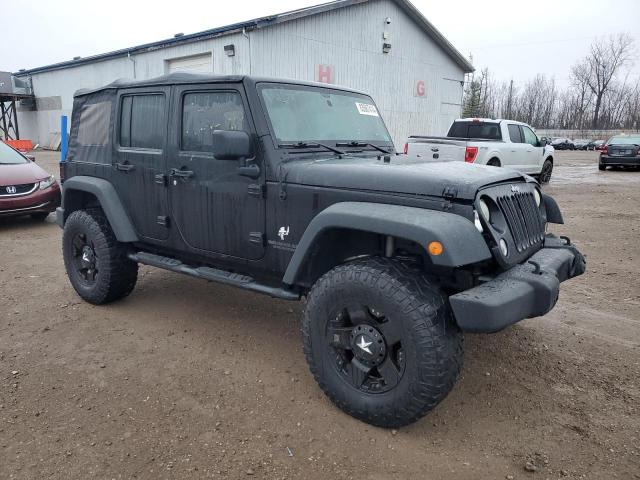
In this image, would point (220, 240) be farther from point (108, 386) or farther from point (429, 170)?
point (429, 170)

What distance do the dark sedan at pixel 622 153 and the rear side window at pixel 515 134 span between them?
9.23 metres

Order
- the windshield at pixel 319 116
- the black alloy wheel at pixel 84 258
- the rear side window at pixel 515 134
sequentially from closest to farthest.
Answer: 1. the windshield at pixel 319 116
2. the black alloy wheel at pixel 84 258
3. the rear side window at pixel 515 134

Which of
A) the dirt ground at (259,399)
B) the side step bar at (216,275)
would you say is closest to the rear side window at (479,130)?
the dirt ground at (259,399)

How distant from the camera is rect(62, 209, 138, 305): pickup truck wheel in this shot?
4.47m

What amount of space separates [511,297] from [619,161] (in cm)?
2081

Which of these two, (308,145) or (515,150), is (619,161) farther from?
(308,145)

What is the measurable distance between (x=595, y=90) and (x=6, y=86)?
66724 mm

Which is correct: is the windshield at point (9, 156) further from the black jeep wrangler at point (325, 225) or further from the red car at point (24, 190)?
the black jeep wrangler at point (325, 225)

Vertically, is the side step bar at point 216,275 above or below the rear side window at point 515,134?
below

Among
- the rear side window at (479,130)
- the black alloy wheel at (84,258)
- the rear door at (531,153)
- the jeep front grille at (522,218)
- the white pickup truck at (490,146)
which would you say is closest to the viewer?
the jeep front grille at (522,218)

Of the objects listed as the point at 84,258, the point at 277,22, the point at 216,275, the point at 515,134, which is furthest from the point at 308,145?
the point at 277,22

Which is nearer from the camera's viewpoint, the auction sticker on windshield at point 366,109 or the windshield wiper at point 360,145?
the windshield wiper at point 360,145

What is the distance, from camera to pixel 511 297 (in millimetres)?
2508

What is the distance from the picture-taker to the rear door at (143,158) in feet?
13.2
